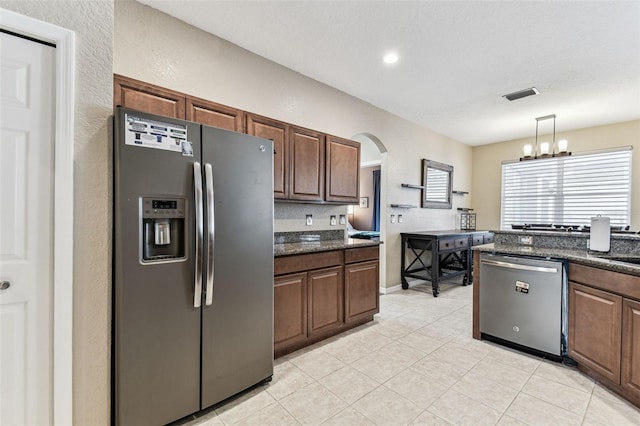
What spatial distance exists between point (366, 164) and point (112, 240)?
6549 mm

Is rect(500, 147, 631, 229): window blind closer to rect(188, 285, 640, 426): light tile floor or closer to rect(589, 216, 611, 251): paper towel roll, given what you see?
rect(589, 216, 611, 251): paper towel roll

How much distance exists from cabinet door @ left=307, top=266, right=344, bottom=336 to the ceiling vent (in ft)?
11.0

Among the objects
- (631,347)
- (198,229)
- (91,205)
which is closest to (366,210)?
(631,347)

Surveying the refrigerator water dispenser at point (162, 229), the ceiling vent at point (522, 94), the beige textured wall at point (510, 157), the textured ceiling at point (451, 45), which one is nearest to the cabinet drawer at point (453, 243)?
the beige textured wall at point (510, 157)

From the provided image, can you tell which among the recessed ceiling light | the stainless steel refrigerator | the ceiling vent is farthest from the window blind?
the stainless steel refrigerator

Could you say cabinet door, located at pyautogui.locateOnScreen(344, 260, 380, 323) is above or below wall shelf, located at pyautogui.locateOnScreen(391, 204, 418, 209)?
below

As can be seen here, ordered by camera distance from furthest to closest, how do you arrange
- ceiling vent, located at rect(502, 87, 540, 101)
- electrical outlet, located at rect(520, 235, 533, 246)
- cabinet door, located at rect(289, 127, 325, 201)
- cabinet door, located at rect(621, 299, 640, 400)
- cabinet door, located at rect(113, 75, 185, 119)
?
ceiling vent, located at rect(502, 87, 540, 101) < electrical outlet, located at rect(520, 235, 533, 246) < cabinet door, located at rect(289, 127, 325, 201) < cabinet door, located at rect(113, 75, 185, 119) < cabinet door, located at rect(621, 299, 640, 400)

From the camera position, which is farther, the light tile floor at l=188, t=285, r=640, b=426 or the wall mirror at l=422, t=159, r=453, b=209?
the wall mirror at l=422, t=159, r=453, b=209

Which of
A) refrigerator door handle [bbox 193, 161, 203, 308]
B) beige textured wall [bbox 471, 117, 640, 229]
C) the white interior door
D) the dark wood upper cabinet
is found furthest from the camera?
beige textured wall [bbox 471, 117, 640, 229]

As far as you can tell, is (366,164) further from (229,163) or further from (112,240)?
(112,240)

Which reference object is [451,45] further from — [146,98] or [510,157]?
[510,157]

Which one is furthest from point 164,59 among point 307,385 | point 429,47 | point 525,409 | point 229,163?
point 525,409

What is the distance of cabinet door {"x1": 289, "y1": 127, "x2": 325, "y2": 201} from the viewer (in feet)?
9.49

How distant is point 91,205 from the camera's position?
1.43 meters
